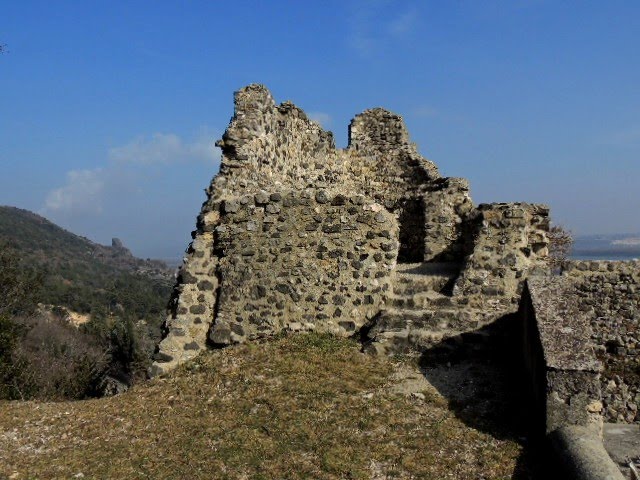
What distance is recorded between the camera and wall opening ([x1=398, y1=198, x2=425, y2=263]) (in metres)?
15.2

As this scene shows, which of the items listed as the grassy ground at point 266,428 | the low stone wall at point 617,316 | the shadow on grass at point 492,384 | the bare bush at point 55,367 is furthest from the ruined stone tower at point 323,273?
the bare bush at point 55,367

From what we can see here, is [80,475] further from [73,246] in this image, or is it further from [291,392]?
[73,246]

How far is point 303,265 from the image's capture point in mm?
10102

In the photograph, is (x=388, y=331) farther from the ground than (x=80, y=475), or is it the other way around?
(x=388, y=331)

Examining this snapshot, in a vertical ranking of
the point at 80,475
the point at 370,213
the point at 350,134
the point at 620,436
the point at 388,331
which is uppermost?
the point at 350,134

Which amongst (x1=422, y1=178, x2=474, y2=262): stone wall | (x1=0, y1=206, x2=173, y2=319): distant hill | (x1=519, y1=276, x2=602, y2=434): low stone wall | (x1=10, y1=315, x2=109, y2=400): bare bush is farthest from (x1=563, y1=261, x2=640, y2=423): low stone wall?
(x1=0, y1=206, x2=173, y2=319): distant hill

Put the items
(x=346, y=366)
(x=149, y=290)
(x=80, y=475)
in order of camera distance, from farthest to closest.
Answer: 1. (x=149, y=290)
2. (x=346, y=366)
3. (x=80, y=475)

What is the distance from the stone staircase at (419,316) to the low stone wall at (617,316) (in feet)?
7.04

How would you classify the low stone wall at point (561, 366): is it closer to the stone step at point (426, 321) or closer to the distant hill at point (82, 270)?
the stone step at point (426, 321)

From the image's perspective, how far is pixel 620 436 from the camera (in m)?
7.68

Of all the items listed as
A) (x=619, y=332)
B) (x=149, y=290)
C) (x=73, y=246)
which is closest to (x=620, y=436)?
(x=619, y=332)

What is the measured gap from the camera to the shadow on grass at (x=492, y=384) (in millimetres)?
6469

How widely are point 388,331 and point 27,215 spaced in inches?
4324

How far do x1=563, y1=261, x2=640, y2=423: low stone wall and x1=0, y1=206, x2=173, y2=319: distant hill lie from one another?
110ft
